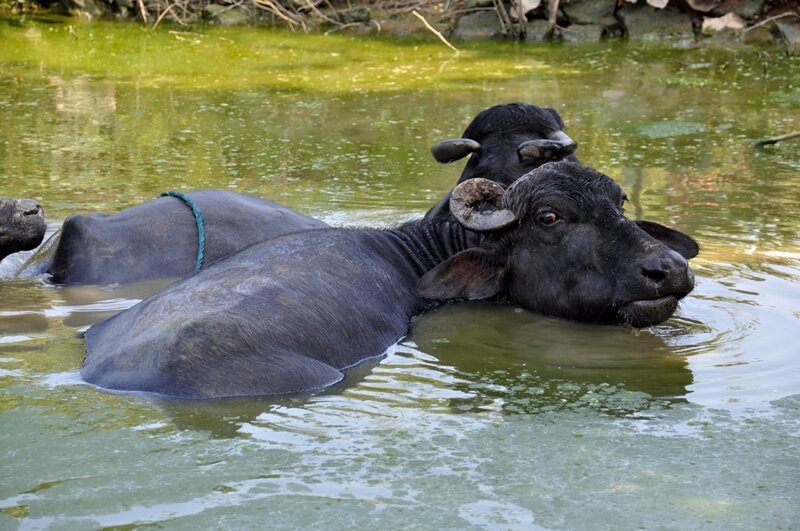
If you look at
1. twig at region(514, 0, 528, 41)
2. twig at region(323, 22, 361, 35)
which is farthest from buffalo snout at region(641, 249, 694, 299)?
twig at region(323, 22, 361, 35)

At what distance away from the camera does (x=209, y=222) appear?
7543mm

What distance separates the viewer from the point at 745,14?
57.9 feet

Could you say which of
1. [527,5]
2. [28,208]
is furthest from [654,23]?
[28,208]

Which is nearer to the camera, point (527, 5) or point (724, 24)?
point (724, 24)

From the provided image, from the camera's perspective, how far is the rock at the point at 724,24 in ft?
57.3

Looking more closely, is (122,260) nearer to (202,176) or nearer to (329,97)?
(202,176)

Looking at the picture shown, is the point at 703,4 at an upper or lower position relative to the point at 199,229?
upper

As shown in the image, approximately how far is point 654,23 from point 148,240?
12.3 meters

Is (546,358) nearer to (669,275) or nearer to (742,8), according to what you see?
(669,275)

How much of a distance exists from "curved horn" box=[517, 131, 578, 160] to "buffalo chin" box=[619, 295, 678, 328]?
1473 mm

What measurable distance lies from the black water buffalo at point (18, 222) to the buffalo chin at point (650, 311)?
3.68 m

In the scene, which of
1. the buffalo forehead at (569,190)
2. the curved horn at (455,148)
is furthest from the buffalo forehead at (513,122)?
the buffalo forehead at (569,190)

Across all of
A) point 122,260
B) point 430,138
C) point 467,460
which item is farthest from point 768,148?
point 467,460

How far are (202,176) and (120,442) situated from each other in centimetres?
575
